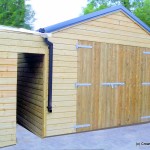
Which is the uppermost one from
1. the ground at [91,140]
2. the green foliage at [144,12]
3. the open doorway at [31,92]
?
the green foliage at [144,12]

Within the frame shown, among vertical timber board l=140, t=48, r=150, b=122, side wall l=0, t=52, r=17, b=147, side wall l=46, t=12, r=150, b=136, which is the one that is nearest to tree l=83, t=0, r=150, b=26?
vertical timber board l=140, t=48, r=150, b=122

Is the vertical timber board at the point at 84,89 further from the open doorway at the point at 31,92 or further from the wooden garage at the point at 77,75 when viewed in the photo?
the open doorway at the point at 31,92

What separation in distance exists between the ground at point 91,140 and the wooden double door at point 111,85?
430 millimetres

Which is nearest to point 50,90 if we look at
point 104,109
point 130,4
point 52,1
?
point 104,109

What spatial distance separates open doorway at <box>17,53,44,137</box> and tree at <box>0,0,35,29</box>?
13.7m

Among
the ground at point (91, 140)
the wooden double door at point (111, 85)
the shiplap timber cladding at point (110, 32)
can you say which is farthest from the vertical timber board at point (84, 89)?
the ground at point (91, 140)

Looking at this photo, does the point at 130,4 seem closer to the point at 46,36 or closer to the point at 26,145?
the point at 46,36

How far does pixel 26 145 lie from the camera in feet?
15.7

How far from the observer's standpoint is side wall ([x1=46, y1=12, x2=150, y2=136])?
5410 millimetres

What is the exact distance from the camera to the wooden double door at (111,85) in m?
5.84

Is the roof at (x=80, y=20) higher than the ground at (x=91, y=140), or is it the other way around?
the roof at (x=80, y=20)

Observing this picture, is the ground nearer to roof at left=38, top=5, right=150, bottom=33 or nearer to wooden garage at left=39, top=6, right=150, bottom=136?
wooden garage at left=39, top=6, right=150, bottom=136

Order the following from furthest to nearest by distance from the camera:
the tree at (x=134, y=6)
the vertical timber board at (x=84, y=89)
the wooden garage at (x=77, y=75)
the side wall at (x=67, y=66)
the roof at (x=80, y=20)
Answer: the tree at (x=134, y=6)
the vertical timber board at (x=84, y=89)
the side wall at (x=67, y=66)
the roof at (x=80, y=20)
the wooden garage at (x=77, y=75)

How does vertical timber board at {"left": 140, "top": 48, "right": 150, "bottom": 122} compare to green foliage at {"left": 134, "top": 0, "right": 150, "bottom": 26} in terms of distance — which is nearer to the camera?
vertical timber board at {"left": 140, "top": 48, "right": 150, "bottom": 122}
